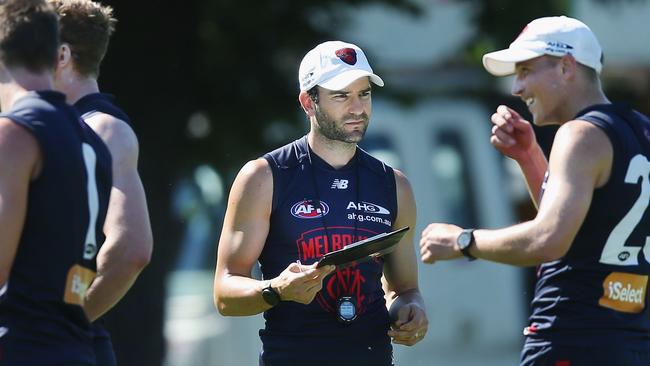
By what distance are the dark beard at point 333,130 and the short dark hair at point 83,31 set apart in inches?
38.5

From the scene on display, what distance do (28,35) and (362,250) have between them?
1439mm

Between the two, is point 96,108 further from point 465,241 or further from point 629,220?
point 629,220

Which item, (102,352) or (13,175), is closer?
(13,175)

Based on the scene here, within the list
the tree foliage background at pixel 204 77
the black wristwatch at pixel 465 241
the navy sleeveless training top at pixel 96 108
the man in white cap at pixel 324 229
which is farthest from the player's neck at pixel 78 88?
the tree foliage background at pixel 204 77

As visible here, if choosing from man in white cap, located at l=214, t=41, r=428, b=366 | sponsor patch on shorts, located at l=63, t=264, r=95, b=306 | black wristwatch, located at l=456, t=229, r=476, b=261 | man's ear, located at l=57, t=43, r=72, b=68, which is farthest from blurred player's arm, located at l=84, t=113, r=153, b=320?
black wristwatch, located at l=456, t=229, r=476, b=261

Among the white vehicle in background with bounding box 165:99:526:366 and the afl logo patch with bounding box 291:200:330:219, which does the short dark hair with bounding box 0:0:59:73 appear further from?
the white vehicle in background with bounding box 165:99:526:366

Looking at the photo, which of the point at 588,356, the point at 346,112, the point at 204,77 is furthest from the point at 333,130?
the point at 204,77

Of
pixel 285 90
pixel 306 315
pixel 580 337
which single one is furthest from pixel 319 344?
pixel 285 90

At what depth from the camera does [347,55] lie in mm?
5438

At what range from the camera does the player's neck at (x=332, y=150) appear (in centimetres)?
545

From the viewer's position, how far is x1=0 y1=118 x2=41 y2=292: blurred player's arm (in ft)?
13.3

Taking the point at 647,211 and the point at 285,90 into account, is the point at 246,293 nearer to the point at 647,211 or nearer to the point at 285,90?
the point at 647,211

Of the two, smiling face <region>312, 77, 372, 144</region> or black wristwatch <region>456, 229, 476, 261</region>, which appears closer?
black wristwatch <region>456, 229, 476, 261</region>

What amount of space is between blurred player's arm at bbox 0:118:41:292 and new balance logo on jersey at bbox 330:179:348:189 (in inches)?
63.1
